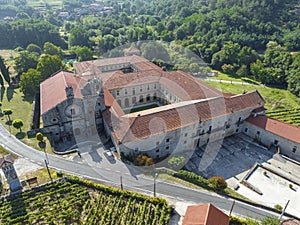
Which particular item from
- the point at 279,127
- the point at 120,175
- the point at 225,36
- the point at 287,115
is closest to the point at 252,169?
the point at 279,127

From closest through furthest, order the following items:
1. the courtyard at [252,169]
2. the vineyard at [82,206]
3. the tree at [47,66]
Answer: the vineyard at [82,206]
the courtyard at [252,169]
the tree at [47,66]

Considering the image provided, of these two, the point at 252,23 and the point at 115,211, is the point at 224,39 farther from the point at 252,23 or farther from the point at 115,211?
the point at 115,211

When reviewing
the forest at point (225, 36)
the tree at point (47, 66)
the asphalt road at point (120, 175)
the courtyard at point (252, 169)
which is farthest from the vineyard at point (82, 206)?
the forest at point (225, 36)

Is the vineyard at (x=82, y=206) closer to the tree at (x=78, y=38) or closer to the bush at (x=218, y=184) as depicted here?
the bush at (x=218, y=184)

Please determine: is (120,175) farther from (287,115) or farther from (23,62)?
(23,62)

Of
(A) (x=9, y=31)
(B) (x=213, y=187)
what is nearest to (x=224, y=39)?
(B) (x=213, y=187)
